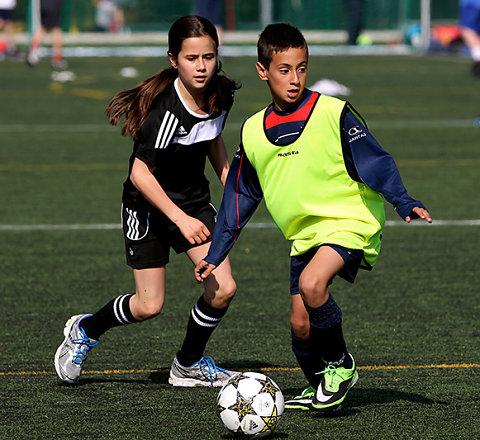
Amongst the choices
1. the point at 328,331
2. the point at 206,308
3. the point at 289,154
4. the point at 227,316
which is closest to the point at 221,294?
the point at 206,308

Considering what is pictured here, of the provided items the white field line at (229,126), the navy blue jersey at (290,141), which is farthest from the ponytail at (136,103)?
the white field line at (229,126)

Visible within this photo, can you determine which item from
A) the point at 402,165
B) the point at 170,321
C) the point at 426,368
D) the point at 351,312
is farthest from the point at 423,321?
the point at 402,165

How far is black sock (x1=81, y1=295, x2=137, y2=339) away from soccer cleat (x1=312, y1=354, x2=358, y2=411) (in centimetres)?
113

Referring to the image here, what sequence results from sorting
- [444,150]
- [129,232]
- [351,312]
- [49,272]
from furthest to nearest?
[444,150]
[49,272]
[351,312]
[129,232]

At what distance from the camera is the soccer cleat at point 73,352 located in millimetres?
5043

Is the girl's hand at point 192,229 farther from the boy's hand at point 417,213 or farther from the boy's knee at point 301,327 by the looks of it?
the boy's hand at point 417,213

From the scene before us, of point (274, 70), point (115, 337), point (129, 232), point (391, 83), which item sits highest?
point (274, 70)

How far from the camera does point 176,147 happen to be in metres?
5.02

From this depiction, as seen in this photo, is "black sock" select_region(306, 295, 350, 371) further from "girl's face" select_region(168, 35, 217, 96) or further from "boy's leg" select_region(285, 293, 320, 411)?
"girl's face" select_region(168, 35, 217, 96)

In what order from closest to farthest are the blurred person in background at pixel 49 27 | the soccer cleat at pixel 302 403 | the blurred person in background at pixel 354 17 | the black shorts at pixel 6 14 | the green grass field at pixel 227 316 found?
the green grass field at pixel 227 316 < the soccer cleat at pixel 302 403 < the blurred person in background at pixel 49 27 < the black shorts at pixel 6 14 < the blurred person in background at pixel 354 17

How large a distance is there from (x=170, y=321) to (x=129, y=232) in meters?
1.33

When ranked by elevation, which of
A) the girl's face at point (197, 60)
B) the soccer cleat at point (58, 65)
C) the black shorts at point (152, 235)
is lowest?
the soccer cleat at point (58, 65)

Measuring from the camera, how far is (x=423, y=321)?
6262mm

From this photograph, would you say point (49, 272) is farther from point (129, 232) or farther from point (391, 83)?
point (391, 83)
